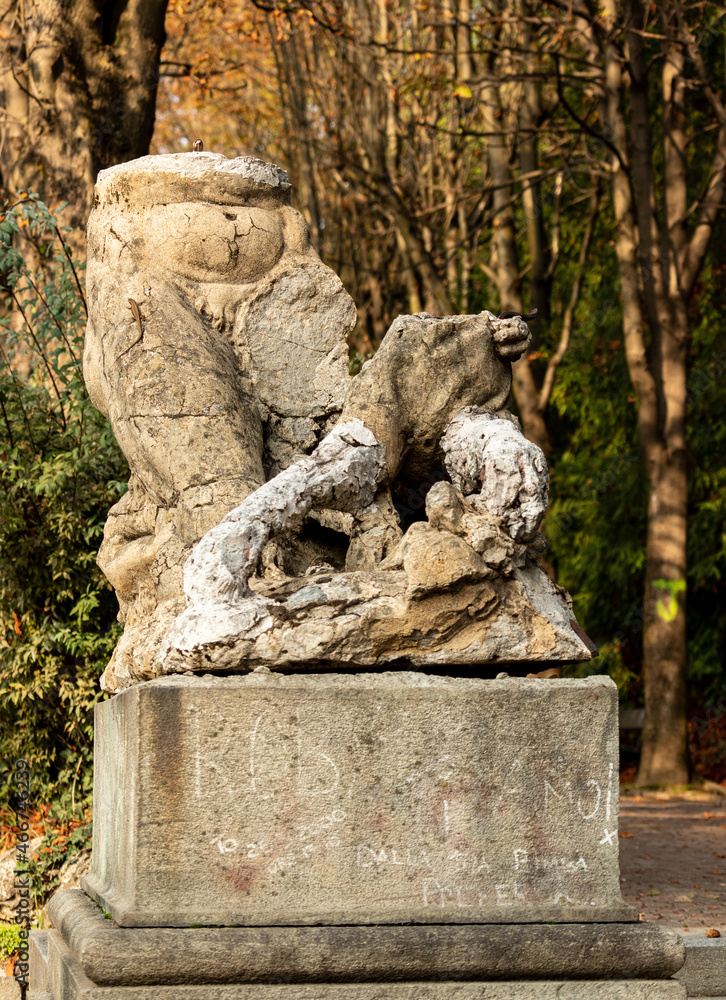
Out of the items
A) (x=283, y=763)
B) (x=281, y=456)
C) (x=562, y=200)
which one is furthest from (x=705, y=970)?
(x=562, y=200)

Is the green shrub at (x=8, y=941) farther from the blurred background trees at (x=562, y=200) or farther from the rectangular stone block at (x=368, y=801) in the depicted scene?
the blurred background trees at (x=562, y=200)

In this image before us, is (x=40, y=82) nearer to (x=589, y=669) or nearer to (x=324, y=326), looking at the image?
(x=324, y=326)

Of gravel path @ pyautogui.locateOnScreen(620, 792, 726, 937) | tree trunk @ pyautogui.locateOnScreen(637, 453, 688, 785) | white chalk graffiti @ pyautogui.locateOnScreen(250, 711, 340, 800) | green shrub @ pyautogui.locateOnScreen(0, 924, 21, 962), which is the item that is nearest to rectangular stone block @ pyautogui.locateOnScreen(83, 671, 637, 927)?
white chalk graffiti @ pyautogui.locateOnScreen(250, 711, 340, 800)

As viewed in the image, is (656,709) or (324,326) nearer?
(324,326)

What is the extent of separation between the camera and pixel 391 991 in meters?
3.21

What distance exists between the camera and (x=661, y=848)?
8.41m

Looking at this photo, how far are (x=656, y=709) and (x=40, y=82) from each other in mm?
7713

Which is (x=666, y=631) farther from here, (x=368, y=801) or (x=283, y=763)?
(x=283, y=763)

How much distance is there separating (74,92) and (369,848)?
7.86m

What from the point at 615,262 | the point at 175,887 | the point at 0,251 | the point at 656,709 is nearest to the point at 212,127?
the point at 615,262

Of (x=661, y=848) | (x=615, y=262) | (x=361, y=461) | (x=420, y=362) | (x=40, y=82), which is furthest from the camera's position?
(x=615, y=262)

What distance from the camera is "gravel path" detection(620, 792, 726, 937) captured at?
5.85m

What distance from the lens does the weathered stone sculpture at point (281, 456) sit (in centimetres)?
347

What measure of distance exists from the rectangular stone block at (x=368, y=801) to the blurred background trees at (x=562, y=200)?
23.1 ft
